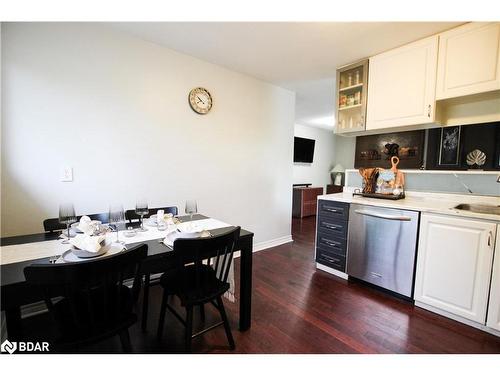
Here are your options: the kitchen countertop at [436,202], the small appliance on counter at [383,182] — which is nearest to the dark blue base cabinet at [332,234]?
the kitchen countertop at [436,202]

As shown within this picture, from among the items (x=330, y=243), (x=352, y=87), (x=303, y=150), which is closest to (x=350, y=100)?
(x=352, y=87)

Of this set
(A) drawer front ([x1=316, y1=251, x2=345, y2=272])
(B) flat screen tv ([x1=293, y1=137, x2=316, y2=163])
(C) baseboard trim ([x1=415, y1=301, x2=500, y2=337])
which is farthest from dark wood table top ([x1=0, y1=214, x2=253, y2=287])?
(B) flat screen tv ([x1=293, y1=137, x2=316, y2=163])

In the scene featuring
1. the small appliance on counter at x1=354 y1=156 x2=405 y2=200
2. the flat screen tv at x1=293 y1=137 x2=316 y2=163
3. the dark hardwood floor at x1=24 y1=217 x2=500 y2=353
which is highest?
the flat screen tv at x1=293 y1=137 x2=316 y2=163

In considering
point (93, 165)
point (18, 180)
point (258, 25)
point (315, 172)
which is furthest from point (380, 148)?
point (18, 180)

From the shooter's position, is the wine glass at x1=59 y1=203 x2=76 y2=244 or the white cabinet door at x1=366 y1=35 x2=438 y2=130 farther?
the white cabinet door at x1=366 y1=35 x2=438 y2=130

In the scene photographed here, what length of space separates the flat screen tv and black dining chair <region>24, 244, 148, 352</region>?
203 inches

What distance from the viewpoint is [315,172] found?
661 cm

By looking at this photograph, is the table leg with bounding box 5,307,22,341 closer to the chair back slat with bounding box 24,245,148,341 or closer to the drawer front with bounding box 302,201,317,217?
the chair back slat with bounding box 24,245,148,341

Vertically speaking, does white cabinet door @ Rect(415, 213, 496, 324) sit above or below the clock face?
below

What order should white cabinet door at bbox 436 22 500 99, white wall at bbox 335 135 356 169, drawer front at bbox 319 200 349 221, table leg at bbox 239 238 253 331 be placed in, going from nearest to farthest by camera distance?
table leg at bbox 239 238 253 331 → white cabinet door at bbox 436 22 500 99 → drawer front at bbox 319 200 349 221 → white wall at bbox 335 135 356 169

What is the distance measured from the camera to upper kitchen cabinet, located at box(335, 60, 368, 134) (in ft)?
8.09

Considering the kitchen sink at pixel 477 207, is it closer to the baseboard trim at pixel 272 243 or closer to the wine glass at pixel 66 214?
the baseboard trim at pixel 272 243

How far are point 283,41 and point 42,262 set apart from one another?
2.37 meters
